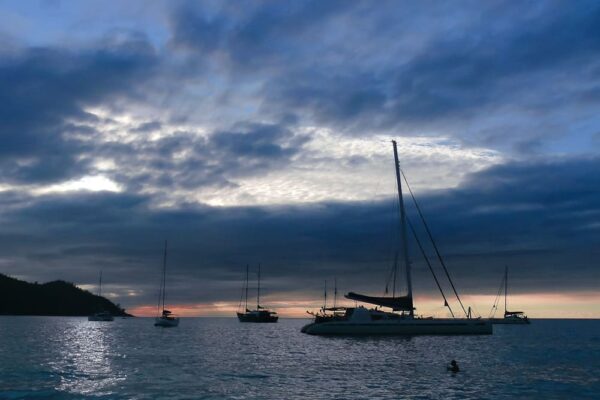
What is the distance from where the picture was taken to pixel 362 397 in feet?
117

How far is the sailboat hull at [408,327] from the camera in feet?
287

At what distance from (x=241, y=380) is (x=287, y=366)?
1099cm

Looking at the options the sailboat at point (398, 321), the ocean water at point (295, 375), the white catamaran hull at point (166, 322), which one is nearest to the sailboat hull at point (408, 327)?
the sailboat at point (398, 321)

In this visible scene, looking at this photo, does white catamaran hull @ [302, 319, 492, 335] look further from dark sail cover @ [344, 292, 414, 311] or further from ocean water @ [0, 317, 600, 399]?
ocean water @ [0, 317, 600, 399]

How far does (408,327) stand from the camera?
8788 cm

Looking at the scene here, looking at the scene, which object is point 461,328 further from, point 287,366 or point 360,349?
point 287,366

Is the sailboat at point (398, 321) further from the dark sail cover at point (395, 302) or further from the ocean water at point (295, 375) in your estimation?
Answer: the ocean water at point (295, 375)

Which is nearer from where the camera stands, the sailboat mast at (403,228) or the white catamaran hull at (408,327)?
the sailboat mast at (403,228)

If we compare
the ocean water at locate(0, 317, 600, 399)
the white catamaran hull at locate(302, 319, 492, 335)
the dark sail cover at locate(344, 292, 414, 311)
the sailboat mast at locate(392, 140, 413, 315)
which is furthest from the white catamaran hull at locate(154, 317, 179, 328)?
the ocean water at locate(0, 317, 600, 399)

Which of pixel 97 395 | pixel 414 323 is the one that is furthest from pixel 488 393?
pixel 414 323

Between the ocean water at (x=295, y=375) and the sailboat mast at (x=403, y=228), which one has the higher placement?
the sailboat mast at (x=403, y=228)

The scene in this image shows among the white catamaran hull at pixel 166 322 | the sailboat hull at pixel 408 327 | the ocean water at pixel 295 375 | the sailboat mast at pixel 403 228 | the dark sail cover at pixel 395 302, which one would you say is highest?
the sailboat mast at pixel 403 228

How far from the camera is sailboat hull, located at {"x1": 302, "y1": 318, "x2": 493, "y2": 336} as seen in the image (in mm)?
87500

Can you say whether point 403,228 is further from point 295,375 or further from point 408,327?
point 295,375
